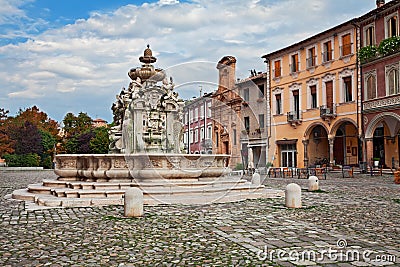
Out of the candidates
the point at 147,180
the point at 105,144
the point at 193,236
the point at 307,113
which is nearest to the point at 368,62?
the point at 307,113

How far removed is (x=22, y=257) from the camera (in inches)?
240

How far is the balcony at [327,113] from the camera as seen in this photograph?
33100mm

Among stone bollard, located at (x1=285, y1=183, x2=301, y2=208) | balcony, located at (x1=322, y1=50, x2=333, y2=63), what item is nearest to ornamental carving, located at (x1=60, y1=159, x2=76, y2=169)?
stone bollard, located at (x1=285, y1=183, x2=301, y2=208)

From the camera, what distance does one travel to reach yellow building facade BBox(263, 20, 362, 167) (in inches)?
1267

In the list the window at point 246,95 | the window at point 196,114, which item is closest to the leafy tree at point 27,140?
the window at point 246,95

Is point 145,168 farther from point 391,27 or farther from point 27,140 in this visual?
point 27,140

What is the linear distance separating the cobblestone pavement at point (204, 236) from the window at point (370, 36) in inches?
847

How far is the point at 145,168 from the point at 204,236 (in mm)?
6109

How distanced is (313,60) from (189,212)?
91.9 ft

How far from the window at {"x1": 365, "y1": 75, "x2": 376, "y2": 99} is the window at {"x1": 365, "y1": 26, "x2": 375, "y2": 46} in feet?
7.86

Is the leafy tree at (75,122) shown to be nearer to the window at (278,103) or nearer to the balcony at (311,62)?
the window at (278,103)

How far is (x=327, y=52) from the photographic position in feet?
112

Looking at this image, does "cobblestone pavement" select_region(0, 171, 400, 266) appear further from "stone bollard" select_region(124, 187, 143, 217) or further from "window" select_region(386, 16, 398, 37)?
"window" select_region(386, 16, 398, 37)

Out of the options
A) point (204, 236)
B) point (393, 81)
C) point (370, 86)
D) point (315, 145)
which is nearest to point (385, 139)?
point (370, 86)
